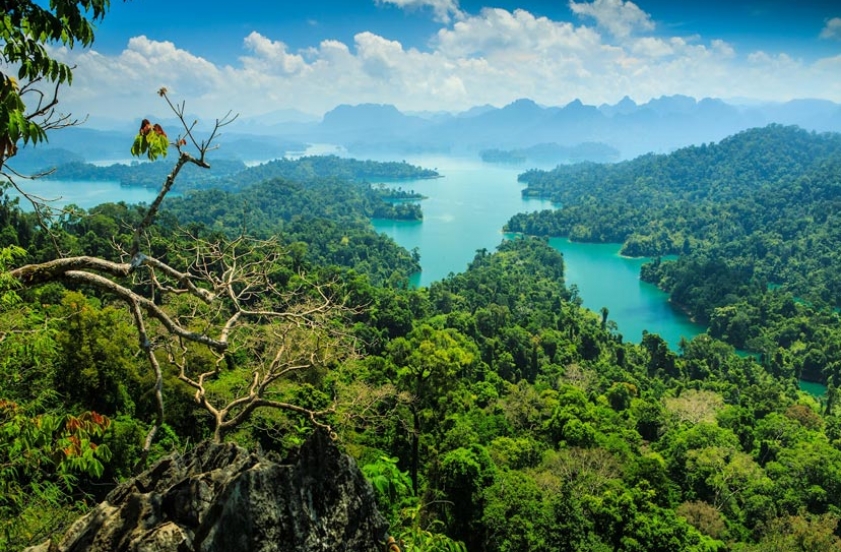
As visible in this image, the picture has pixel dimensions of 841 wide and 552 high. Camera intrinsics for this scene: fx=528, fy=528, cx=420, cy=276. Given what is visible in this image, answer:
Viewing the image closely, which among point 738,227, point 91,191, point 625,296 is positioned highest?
point 91,191

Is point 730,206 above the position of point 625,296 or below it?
above

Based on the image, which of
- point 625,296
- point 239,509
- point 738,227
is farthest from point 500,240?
point 239,509

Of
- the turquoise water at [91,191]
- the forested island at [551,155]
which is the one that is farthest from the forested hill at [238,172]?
the forested island at [551,155]

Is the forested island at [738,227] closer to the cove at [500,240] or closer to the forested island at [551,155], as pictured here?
the cove at [500,240]

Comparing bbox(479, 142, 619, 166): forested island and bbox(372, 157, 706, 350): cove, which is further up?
bbox(479, 142, 619, 166): forested island

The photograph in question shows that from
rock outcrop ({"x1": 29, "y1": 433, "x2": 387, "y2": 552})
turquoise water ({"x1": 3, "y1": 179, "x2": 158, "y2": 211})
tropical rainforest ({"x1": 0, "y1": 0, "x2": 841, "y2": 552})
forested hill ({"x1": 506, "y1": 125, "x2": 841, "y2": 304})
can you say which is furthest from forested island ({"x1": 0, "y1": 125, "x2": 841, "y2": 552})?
turquoise water ({"x1": 3, "y1": 179, "x2": 158, "y2": 211})

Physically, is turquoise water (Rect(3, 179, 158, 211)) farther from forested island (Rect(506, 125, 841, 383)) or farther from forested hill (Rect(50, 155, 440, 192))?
forested island (Rect(506, 125, 841, 383))

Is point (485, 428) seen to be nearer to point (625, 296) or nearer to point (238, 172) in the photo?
point (625, 296)
